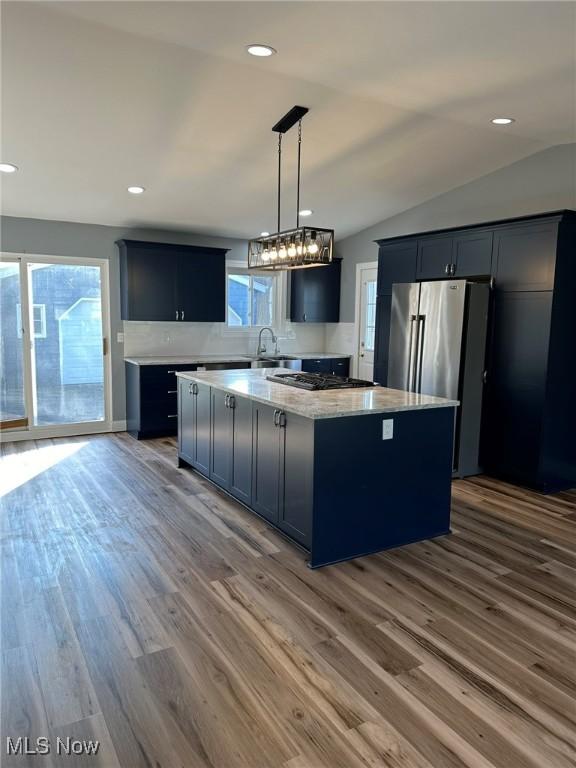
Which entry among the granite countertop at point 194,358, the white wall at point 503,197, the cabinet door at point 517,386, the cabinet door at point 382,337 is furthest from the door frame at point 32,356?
the cabinet door at point 517,386

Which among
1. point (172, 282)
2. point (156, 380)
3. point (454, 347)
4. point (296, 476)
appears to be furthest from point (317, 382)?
point (172, 282)

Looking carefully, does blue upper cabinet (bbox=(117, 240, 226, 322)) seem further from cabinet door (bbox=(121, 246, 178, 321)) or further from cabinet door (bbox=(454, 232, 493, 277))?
cabinet door (bbox=(454, 232, 493, 277))

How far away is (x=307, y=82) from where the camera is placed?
335 cm

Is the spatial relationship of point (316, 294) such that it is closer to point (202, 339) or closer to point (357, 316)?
point (357, 316)

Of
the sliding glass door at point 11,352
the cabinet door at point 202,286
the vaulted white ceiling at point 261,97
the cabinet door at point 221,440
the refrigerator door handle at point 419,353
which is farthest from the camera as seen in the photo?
the cabinet door at point 202,286

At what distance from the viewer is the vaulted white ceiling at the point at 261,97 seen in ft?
8.68

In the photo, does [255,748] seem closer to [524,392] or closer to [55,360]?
[524,392]

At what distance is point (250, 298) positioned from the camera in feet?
23.7

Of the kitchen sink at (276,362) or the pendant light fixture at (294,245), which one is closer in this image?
the pendant light fixture at (294,245)

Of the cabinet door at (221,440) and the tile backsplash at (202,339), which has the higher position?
the tile backsplash at (202,339)

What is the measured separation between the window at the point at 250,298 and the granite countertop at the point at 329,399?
→ 3.02 m

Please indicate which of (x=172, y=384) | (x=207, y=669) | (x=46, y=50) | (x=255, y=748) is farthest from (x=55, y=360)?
(x=255, y=748)

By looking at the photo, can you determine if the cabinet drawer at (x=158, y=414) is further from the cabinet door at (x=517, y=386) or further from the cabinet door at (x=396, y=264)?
the cabinet door at (x=517, y=386)

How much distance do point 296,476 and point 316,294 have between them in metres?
4.58
